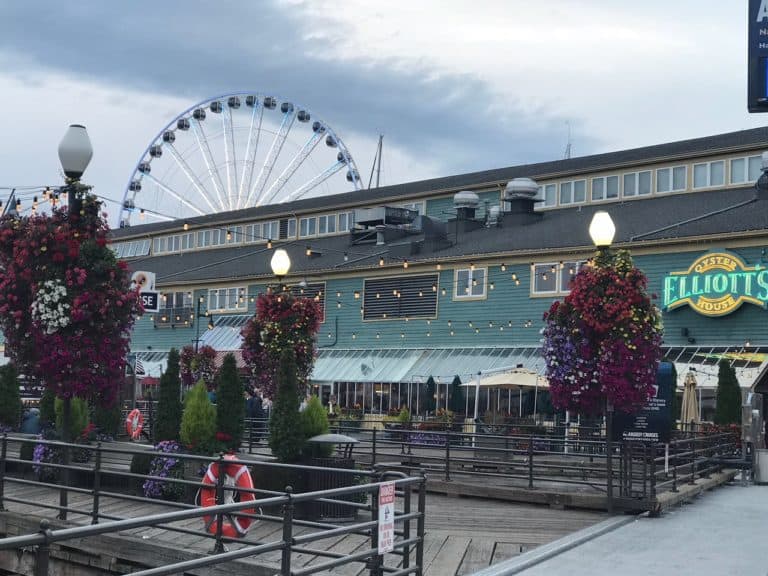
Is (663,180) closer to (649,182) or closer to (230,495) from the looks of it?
(649,182)

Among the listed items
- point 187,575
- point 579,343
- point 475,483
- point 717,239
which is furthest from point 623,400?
point 717,239

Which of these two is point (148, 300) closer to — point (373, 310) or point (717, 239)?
point (373, 310)

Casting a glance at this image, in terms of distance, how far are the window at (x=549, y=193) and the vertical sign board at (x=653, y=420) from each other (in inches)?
1053

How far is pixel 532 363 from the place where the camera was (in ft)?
137

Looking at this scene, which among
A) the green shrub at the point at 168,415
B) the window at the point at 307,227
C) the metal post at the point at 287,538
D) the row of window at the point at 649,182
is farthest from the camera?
the window at the point at 307,227

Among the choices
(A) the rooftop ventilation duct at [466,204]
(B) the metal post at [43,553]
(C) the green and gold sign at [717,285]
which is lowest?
(B) the metal post at [43,553]

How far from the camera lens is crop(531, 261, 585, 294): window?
42.9m

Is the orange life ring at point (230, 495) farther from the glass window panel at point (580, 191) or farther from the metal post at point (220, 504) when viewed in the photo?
the glass window panel at point (580, 191)

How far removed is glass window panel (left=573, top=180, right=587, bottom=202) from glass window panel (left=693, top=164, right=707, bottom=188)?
18.4ft

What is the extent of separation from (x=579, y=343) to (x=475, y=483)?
362 cm

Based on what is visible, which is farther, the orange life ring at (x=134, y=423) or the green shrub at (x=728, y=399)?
the green shrub at (x=728, y=399)

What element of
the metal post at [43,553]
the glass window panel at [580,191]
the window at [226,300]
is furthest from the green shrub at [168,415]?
the window at [226,300]

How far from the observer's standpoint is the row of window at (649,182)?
43.7 meters

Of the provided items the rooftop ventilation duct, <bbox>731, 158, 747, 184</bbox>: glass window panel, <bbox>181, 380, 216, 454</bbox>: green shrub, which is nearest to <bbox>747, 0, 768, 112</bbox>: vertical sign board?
<bbox>181, 380, 216, 454</bbox>: green shrub
